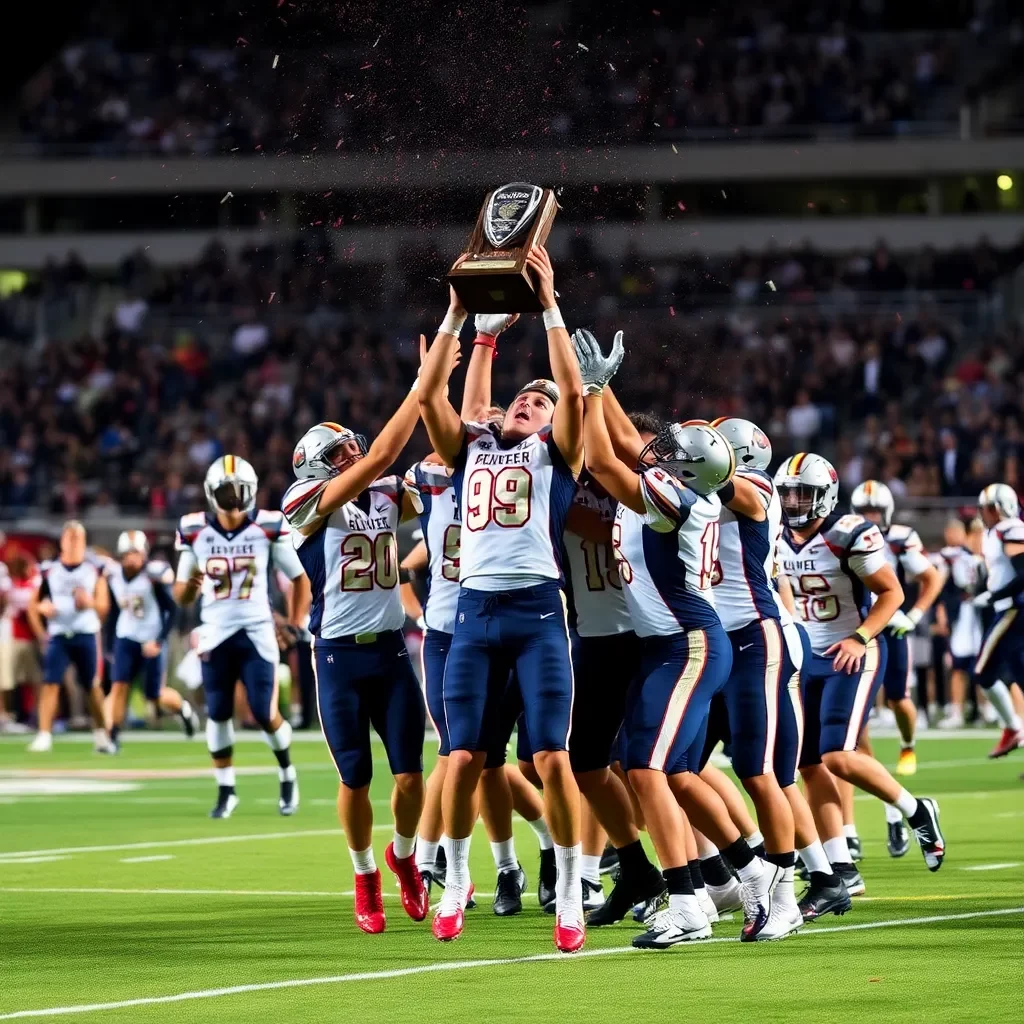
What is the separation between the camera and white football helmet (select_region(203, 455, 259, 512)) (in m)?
14.1

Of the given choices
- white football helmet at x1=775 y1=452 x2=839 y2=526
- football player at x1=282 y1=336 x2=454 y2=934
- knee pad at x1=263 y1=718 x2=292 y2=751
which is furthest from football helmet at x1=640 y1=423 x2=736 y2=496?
knee pad at x1=263 y1=718 x2=292 y2=751

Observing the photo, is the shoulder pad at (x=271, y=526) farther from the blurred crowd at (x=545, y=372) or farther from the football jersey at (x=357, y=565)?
the blurred crowd at (x=545, y=372)

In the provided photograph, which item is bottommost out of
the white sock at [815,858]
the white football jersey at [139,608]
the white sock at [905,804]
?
the white sock at [815,858]

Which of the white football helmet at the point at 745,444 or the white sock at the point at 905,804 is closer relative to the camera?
the white football helmet at the point at 745,444

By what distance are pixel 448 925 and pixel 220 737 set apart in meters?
6.29

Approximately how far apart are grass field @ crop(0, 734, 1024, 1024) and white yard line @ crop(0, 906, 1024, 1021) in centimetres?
1

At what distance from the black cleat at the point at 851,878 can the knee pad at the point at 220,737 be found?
5.70 meters

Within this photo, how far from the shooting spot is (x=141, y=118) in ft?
131

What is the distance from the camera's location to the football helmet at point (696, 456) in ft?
27.5

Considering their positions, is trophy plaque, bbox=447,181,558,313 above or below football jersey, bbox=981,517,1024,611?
above

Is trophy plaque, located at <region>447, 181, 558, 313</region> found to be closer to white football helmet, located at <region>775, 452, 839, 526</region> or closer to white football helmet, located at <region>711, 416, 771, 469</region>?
white football helmet, located at <region>711, 416, 771, 469</region>

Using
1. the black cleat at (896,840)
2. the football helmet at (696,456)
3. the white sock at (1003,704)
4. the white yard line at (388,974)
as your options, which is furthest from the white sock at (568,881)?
the white sock at (1003,704)

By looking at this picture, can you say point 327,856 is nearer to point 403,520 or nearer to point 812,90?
point 403,520

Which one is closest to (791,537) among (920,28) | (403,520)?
(403,520)
